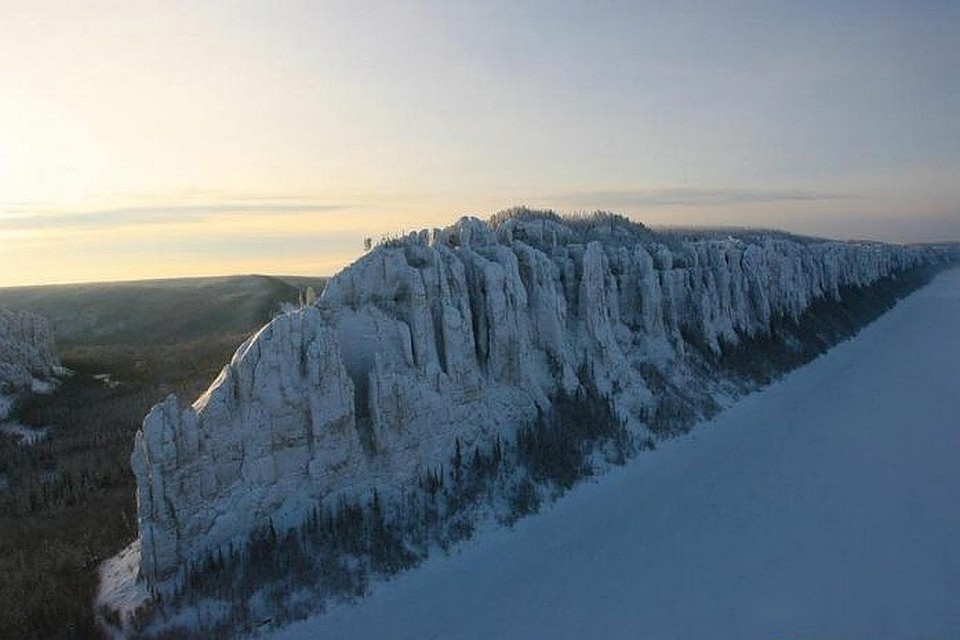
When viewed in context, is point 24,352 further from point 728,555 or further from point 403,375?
point 728,555

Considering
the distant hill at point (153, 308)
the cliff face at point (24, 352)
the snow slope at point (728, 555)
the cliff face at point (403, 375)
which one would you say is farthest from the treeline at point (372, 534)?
the distant hill at point (153, 308)

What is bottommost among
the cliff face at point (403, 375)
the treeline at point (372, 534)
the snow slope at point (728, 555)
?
the snow slope at point (728, 555)

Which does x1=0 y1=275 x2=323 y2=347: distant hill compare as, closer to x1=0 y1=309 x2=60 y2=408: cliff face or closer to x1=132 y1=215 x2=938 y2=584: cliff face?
x1=0 y1=309 x2=60 y2=408: cliff face

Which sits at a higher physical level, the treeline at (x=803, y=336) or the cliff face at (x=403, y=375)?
the cliff face at (x=403, y=375)

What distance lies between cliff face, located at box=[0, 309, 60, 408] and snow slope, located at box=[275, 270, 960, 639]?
27534mm

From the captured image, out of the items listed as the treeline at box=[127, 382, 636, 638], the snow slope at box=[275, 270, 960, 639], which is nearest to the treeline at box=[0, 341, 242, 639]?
the treeline at box=[127, 382, 636, 638]

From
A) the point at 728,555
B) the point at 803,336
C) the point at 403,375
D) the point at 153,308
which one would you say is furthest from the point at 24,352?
the point at 803,336

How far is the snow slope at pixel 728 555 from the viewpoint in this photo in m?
12.9

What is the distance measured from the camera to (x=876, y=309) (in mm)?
63531

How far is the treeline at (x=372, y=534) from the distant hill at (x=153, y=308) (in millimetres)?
43220

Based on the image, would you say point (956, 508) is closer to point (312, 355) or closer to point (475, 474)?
point (475, 474)

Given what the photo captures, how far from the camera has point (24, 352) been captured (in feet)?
114

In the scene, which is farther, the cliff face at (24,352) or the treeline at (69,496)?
the cliff face at (24,352)

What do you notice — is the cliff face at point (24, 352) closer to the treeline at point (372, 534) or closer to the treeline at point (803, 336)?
the treeline at point (372, 534)
